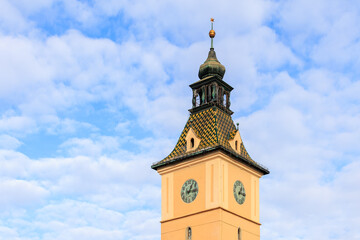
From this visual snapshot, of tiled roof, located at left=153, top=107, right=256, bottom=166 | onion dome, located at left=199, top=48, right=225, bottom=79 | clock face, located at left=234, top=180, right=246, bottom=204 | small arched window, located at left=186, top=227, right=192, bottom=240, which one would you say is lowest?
small arched window, located at left=186, top=227, right=192, bottom=240

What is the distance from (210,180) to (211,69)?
1361cm

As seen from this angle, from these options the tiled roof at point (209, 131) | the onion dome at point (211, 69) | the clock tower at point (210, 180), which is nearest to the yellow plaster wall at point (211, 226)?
the clock tower at point (210, 180)

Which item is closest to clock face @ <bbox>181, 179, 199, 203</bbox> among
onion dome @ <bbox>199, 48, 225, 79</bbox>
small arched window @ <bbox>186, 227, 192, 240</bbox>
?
small arched window @ <bbox>186, 227, 192, 240</bbox>

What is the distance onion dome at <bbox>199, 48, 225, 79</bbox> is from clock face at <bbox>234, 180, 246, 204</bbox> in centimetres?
1253

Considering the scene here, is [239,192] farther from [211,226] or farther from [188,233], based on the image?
[188,233]

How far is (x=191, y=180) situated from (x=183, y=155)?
259 cm

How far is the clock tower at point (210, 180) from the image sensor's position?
220 ft

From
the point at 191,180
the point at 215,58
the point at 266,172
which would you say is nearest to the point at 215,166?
the point at 191,180

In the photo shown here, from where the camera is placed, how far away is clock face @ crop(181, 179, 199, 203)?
68688mm

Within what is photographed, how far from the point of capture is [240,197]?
69688mm

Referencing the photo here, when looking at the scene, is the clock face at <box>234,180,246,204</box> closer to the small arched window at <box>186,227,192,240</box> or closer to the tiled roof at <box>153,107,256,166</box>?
the tiled roof at <box>153,107,256,166</box>

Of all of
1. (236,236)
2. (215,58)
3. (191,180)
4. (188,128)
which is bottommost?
(236,236)

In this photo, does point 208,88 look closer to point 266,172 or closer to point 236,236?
point 266,172

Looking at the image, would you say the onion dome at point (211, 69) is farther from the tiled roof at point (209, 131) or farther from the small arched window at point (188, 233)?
the small arched window at point (188, 233)
